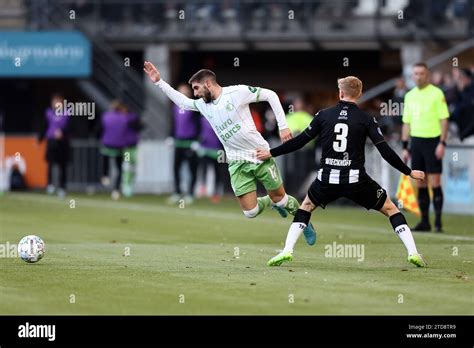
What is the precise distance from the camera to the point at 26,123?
129ft

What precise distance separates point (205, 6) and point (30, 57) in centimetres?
493

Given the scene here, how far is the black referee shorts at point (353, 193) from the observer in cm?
1401

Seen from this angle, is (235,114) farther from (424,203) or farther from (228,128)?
(424,203)

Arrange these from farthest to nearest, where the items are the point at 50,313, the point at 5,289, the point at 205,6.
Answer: the point at 205,6 → the point at 5,289 → the point at 50,313

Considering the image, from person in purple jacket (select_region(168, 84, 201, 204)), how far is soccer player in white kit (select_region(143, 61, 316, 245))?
12.8 metres

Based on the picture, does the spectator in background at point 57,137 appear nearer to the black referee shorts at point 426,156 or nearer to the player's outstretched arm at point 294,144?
the black referee shorts at point 426,156

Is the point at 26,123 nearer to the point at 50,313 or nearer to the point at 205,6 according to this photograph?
the point at 205,6

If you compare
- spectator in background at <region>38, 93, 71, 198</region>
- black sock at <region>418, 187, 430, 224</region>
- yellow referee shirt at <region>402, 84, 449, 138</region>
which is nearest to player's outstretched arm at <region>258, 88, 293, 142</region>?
yellow referee shirt at <region>402, 84, 449, 138</region>

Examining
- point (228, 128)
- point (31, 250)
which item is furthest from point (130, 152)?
point (31, 250)

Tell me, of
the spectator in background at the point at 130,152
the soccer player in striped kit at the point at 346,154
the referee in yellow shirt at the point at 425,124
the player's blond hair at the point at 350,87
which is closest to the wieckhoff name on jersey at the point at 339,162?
the soccer player in striped kit at the point at 346,154

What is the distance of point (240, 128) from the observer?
1552 centimetres

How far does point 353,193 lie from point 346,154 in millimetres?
448
